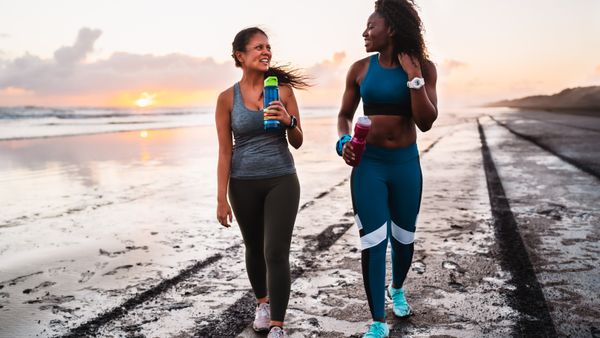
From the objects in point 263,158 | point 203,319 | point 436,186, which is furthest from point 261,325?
point 436,186

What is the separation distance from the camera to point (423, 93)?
2.89 m

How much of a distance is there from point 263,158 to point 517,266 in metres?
2.73

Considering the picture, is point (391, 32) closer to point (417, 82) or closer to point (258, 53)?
point (417, 82)

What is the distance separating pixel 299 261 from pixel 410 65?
2.44 metres

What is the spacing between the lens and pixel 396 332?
3.28m

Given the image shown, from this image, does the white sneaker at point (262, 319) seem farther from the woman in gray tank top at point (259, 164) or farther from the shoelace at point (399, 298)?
the shoelace at point (399, 298)

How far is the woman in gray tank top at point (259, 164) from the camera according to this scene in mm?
3047

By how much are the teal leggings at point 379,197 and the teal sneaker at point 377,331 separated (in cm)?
5

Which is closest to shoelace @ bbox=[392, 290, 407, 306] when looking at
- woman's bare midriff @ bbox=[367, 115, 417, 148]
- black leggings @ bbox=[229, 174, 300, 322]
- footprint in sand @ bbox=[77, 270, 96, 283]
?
black leggings @ bbox=[229, 174, 300, 322]

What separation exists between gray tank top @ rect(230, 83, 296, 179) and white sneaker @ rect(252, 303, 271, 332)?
957mm

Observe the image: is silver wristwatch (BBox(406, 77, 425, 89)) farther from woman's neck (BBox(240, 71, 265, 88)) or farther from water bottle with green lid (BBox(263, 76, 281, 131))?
woman's neck (BBox(240, 71, 265, 88))

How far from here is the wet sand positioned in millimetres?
3443

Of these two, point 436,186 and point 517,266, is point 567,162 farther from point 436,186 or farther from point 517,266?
point 517,266

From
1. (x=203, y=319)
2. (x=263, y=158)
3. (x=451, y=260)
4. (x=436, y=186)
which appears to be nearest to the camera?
(x=263, y=158)
